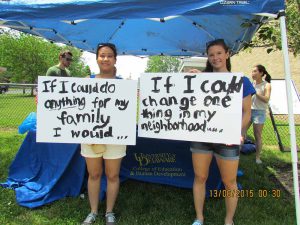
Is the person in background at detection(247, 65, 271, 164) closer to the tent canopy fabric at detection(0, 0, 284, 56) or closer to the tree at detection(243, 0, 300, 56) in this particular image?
the tent canopy fabric at detection(0, 0, 284, 56)

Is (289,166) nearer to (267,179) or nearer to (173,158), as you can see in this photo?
(267,179)

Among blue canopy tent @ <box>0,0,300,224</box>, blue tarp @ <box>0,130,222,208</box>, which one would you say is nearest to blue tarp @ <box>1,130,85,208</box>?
blue tarp @ <box>0,130,222,208</box>

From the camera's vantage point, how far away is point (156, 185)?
4.41 metres

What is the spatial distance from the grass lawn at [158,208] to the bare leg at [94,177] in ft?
0.73

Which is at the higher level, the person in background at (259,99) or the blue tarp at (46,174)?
the person in background at (259,99)

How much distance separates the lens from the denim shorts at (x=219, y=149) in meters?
2.91

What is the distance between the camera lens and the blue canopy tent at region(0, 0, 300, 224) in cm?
294

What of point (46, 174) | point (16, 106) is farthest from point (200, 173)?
point (16, 106)

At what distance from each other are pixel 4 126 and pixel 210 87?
8.20 meters

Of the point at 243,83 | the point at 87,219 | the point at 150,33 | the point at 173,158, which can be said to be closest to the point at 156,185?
the point at 173,158

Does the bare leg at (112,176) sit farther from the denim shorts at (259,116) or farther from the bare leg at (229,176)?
the denim shorts at (259,116)

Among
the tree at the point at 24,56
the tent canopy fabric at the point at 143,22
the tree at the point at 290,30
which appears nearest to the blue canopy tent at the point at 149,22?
the tent canopy fabric at the point at 143,22

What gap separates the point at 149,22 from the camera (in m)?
5.56

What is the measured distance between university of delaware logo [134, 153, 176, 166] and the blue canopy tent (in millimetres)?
1616
